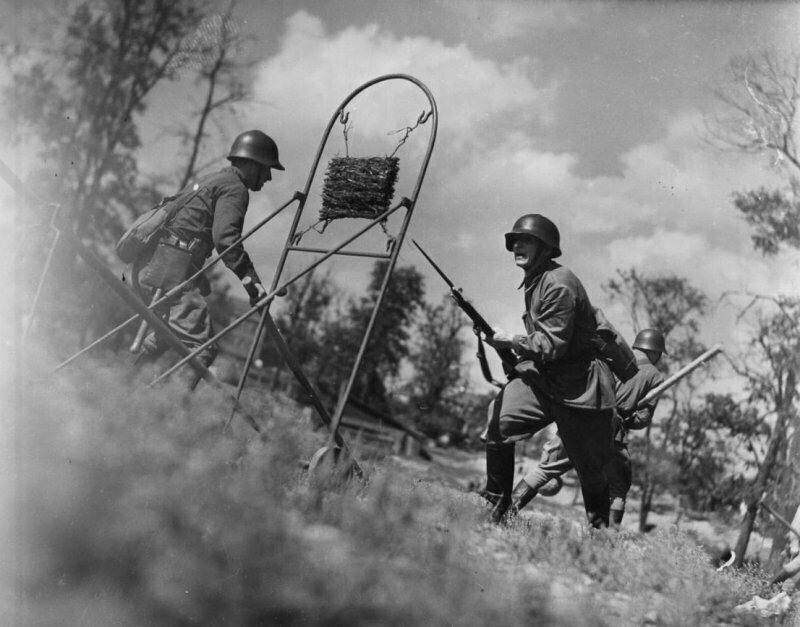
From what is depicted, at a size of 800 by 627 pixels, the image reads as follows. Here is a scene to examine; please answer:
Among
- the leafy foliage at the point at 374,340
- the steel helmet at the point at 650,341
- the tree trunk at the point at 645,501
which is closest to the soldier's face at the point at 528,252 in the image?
the steel helmet at the point at 650,341

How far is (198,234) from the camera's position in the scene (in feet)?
15.9

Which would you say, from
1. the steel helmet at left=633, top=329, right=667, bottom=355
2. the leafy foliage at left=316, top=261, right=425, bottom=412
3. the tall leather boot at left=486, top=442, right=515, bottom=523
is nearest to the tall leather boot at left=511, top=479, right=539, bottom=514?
the tall leather boot at left=486, top=442, right=515, bottom=523

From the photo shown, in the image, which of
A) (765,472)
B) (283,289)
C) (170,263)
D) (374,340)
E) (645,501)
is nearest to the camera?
(283,289)

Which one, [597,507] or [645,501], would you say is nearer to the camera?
[597,507]

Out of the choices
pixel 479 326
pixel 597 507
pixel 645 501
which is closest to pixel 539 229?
pixel 479 326

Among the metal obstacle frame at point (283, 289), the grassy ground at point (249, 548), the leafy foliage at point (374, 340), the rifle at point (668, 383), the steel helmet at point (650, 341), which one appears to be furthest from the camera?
the leafy foliage at point (374, 340)

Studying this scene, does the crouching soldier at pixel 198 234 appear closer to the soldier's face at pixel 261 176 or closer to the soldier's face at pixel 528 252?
the soldier's face at pixel 261 176

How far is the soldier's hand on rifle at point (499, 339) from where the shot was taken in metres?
4.48

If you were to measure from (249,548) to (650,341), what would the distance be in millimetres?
4679

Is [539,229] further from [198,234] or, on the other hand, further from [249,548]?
[249,548]

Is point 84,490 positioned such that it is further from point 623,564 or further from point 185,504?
point 623,564

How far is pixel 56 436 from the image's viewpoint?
2914 millimetres

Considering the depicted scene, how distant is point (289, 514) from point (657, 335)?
4399 mm

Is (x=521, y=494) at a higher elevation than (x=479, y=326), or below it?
below
